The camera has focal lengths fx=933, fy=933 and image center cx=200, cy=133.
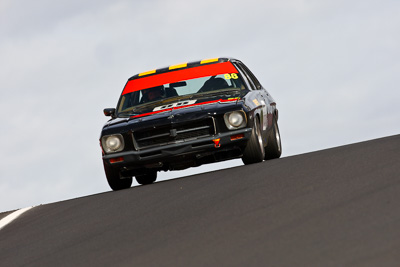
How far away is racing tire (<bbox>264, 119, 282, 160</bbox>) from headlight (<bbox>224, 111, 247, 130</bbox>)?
225 centimetres

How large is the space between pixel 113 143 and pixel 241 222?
5099 millimetres

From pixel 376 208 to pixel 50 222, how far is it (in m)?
3.72

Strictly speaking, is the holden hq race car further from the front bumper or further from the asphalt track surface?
the asphalt track surface

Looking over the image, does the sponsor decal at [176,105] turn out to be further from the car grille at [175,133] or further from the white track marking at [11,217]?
the white track marking at [11,217]

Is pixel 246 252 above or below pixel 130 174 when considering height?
above

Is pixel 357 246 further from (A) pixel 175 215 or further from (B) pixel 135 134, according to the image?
(B) pixel 135 134

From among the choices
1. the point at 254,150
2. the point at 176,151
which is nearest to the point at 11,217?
the point at 176,151

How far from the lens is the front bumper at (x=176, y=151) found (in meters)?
11.5

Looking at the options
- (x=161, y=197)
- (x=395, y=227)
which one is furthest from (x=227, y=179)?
(x=395, y=227)

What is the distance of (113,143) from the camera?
38.6 feet

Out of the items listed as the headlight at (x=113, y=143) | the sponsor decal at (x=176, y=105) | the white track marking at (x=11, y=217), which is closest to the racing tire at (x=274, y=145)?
the sponsor decal at (x=176, y=105)

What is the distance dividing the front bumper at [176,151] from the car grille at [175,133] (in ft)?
0.24

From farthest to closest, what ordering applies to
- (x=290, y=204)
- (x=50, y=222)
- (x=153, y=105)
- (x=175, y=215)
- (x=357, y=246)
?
(x=153, y=105) < (x=50, y=222) < (x=175, y=215) < (x=290, y=204) < (x=357, y=246)

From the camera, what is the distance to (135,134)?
38.3ft
